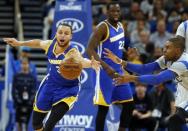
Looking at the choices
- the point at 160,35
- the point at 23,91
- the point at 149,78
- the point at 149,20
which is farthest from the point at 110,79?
the point at 149,20

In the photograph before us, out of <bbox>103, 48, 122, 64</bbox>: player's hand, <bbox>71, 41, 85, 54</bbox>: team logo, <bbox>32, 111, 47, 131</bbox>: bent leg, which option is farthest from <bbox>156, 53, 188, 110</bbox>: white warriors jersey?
<bbox>71, 41, 85, 54</bbox>: team logo

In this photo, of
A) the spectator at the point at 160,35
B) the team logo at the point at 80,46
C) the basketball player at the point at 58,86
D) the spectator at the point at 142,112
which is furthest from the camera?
the spectator at the point at 160,35

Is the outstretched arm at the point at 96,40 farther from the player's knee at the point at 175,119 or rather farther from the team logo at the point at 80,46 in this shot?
the team logo at the point at 80,46

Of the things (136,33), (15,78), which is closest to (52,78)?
(15,78)

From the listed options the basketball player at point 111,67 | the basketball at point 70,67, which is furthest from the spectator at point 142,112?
the basketball at point 70,67

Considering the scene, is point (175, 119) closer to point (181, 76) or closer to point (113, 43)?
point (181, 76)

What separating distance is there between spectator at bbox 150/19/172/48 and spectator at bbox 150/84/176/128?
191 centimetres

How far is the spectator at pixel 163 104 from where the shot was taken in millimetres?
11477

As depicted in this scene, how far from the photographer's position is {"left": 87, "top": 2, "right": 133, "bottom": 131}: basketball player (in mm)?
8680

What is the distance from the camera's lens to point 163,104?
1162cm

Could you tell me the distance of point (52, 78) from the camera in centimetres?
816

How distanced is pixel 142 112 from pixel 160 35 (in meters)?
2.67

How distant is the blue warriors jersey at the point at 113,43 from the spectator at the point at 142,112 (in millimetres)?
2684

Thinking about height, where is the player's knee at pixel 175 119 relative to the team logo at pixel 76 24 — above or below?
below
